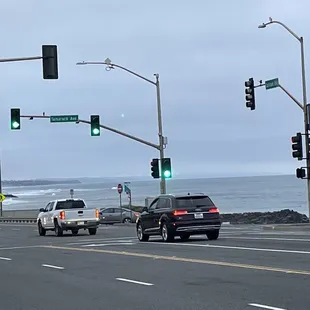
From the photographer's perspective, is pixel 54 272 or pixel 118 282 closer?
pixel 118 282

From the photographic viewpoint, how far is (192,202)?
25.8 m

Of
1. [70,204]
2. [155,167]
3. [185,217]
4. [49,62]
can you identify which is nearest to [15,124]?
[70,204]

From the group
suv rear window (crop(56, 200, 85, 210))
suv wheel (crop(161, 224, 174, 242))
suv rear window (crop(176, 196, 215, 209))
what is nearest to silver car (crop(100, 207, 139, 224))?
suv rear window (crop(56, 200, 85, 210))

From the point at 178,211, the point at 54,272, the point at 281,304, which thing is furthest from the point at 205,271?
the point at 178,211

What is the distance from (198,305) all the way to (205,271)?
447cm

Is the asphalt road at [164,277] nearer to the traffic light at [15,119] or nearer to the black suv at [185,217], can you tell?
the black suv at [185,217]

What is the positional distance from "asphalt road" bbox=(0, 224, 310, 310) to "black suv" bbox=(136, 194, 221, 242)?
2.09m

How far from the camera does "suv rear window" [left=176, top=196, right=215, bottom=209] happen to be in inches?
1007

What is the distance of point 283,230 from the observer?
106ft

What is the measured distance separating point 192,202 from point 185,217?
0.81 metres

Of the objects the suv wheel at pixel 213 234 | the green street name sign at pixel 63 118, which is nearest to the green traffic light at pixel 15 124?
the green street name sign at pixel 63 118

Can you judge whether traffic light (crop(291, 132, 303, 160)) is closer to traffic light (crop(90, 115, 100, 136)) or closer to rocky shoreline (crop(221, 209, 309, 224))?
traffic light (crop(90, 115, 100, 136))

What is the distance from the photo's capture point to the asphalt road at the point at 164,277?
1146 centimetres

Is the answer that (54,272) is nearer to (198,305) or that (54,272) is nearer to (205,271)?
(205,271)
